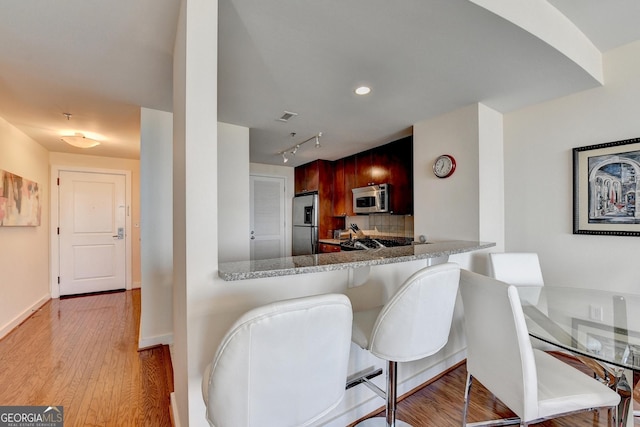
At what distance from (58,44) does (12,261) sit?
2.77 metres

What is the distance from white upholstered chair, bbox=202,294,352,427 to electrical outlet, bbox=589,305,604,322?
5.03 feet

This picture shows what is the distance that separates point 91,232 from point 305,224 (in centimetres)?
346

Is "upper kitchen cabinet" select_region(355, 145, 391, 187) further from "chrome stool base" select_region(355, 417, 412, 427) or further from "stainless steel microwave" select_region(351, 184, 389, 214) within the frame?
"chrome stool base" select_region(355, 417, 412, 427)

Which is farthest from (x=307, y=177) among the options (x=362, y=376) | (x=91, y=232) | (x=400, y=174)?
(x=362, y=376)

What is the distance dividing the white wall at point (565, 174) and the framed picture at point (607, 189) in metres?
0.06

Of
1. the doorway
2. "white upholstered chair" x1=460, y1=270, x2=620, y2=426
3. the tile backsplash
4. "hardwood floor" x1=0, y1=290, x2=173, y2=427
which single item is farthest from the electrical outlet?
the doorway

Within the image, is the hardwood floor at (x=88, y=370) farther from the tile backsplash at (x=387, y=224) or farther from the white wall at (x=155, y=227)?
the tile backsplash at (x=387, y=224)

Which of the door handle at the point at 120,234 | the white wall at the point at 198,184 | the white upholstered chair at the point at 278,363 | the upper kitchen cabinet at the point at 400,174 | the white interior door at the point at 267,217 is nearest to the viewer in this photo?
the white upholstered chair at the point at 278,363

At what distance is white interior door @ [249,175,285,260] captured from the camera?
492 cm

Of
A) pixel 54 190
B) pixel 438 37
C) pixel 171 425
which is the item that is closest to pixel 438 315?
pixel 438 37

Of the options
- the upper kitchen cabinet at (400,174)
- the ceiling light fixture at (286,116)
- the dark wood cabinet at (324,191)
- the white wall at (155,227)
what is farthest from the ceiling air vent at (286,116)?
the dark wood cabinet at (324,191)

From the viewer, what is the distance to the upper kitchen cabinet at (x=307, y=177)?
15.3 ft

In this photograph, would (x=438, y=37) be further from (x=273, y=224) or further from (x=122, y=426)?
(x=273, y=224)

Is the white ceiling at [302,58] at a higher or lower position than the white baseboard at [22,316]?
higher
